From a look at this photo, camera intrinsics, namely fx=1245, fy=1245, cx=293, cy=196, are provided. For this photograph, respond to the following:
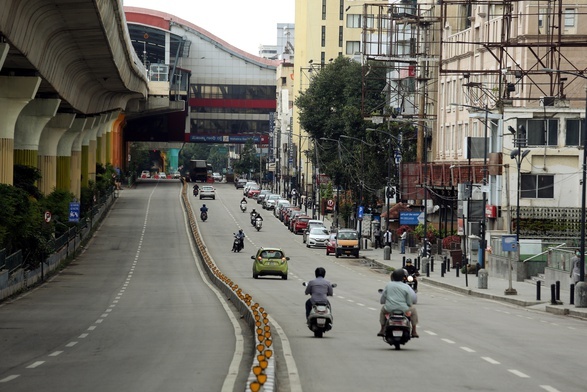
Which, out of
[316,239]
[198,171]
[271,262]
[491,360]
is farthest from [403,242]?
[198,171]

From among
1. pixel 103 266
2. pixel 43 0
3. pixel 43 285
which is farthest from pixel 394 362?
pixel 103 266

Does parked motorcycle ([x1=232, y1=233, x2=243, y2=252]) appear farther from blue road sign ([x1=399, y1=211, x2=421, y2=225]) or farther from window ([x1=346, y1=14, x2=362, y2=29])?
window ([x1=346, y1=14, x2=362, y2=29])

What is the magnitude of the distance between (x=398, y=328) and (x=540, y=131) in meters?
45.2

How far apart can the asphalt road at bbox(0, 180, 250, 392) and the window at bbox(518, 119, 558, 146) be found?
18843 mm

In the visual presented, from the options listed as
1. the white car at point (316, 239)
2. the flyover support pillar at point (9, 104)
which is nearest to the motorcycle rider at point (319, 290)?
the flyover support pillar at point (9, 104)

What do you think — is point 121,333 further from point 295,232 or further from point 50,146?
point 295,232

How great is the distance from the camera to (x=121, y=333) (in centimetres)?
2745

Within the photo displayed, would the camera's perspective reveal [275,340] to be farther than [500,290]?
No

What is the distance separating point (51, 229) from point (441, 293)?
18208 mm

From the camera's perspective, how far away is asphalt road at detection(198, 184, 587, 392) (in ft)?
56.8

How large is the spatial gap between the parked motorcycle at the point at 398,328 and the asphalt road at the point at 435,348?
0.24 m

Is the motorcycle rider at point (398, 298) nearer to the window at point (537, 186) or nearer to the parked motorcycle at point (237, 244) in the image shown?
the window at point (537, 186)

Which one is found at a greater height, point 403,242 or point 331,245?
point 403,242

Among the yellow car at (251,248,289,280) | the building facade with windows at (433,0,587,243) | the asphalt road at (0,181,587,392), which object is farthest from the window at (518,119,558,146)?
the yellow car at (251,248,289,280)
